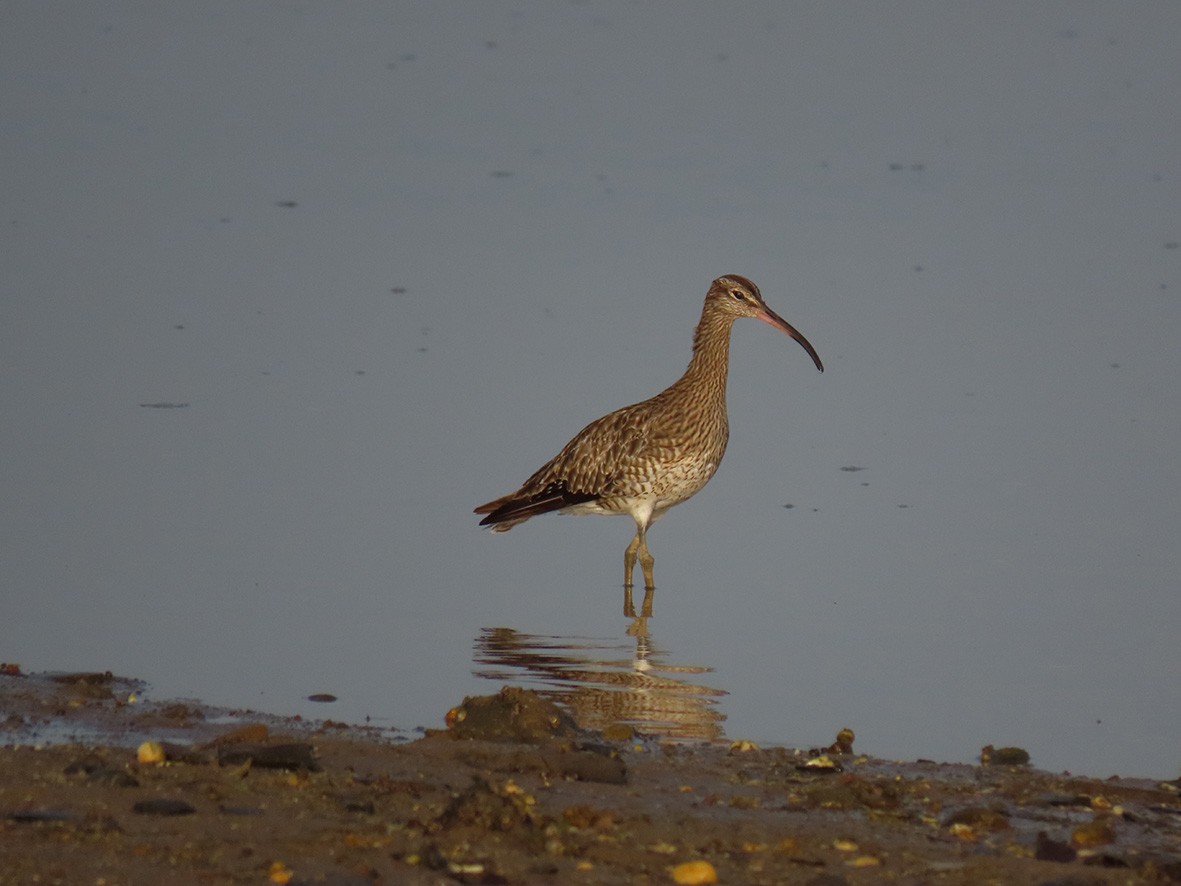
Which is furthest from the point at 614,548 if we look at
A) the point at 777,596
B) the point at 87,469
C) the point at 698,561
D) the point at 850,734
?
the point at 850,734

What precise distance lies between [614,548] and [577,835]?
790 centimetres

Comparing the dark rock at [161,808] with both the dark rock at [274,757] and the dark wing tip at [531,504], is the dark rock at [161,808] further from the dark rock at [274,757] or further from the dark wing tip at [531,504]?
the dark wing tip at [531,504]

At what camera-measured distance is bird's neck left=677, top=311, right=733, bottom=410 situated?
573 inches

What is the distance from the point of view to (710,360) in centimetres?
1480

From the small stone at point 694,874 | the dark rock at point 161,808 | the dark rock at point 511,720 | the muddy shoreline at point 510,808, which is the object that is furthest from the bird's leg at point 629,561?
the small stone at point 694,874

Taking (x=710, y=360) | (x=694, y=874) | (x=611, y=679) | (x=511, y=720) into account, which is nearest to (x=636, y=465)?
(x=710, y=360)

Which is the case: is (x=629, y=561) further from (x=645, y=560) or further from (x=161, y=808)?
(x=161, y=808)

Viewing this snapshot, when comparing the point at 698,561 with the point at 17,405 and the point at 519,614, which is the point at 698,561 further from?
the point at 17,405

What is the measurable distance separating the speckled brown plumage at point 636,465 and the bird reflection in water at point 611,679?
2195 mm

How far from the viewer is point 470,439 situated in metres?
15.5

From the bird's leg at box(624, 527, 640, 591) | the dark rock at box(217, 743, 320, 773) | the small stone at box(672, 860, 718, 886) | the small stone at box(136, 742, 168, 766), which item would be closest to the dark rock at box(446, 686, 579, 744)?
the dark rock at box(217, 743, 320, 773)

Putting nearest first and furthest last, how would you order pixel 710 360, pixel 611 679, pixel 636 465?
pixel 611 679 < pixel 636 465 < pixel 710 360

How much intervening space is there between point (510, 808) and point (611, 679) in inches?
156

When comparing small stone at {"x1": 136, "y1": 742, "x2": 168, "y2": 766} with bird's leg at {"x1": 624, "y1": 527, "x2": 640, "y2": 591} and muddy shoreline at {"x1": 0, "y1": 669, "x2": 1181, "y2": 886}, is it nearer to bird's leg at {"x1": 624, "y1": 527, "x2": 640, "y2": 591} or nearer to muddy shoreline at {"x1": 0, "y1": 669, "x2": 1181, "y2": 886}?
muddy shoreline at {"x1": 0, "y1": 669, "x2": 1181, "y2": 886}
